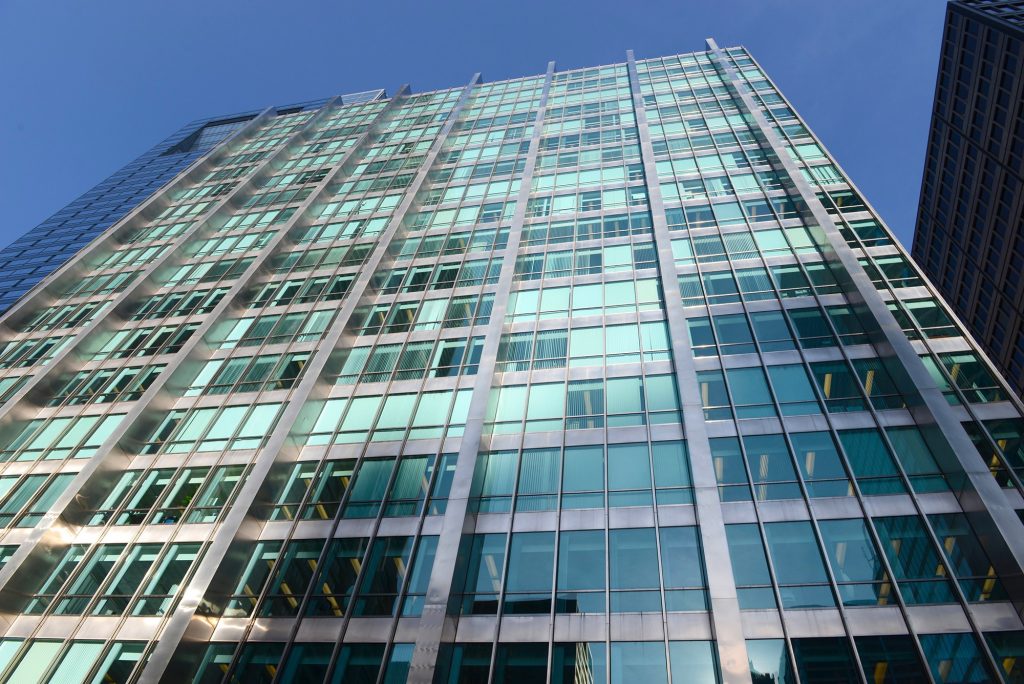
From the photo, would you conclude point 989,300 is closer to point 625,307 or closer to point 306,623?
point 625,307

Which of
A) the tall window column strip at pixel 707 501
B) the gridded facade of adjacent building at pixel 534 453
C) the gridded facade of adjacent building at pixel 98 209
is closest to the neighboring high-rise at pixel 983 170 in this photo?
the gridded facade of adjacent building at pixel 534 453

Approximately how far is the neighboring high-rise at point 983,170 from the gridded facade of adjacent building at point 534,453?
34.9 m

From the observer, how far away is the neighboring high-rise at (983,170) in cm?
5581

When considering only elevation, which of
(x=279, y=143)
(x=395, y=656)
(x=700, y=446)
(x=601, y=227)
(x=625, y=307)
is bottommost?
(x=395, y=656)

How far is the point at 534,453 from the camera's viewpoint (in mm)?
21703

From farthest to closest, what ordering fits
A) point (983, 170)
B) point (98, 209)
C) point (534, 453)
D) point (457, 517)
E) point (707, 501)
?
point (983, 170) < point (98, 209) < point (534, 453) < point (457, 517) < point (707, 501)

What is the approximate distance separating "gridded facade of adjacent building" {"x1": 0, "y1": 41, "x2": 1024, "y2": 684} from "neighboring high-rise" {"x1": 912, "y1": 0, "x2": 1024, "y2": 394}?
114 feet

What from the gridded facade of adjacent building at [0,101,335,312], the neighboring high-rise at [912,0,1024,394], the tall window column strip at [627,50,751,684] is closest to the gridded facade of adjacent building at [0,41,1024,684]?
the tall window column strip at [627,50,751,684]

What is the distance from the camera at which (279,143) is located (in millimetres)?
58469

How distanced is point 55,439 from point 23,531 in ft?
18.3

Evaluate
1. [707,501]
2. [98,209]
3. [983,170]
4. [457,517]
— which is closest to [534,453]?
[457,517]

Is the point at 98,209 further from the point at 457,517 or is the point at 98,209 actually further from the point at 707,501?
the point at 707,501

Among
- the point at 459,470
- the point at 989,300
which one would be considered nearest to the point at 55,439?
the point at 459,470

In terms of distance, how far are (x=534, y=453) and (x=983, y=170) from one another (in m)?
64.5
